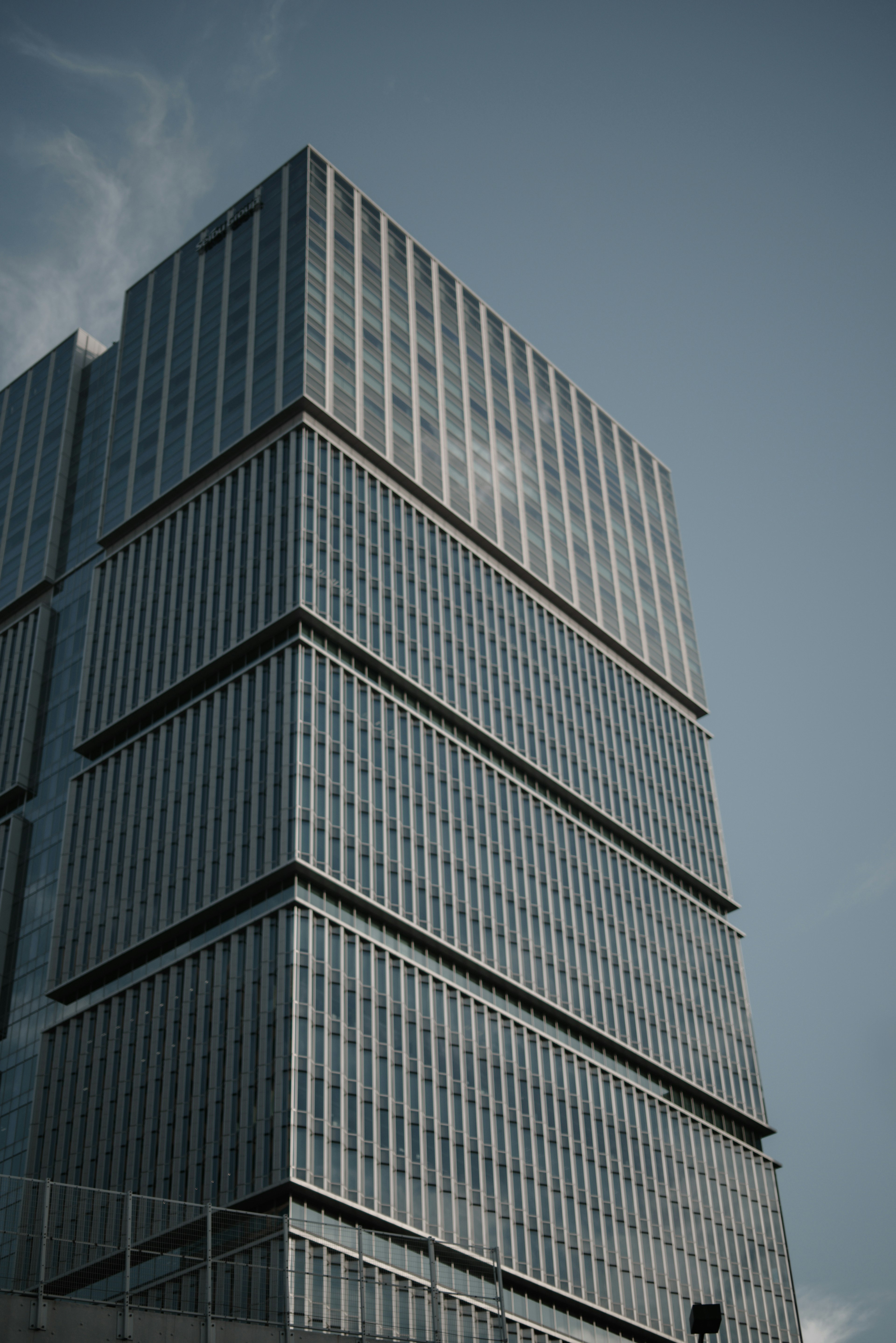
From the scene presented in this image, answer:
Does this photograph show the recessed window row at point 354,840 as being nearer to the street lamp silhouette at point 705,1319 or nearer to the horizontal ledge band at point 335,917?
the horizontal ledge band at point 335,917

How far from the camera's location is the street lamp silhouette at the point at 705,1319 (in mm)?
31922

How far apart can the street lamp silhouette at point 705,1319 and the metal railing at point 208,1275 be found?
10489 mm

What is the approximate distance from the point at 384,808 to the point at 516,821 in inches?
594

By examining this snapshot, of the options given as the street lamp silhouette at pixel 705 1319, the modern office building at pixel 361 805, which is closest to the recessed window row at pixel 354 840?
the modern office building at pixel 361 805

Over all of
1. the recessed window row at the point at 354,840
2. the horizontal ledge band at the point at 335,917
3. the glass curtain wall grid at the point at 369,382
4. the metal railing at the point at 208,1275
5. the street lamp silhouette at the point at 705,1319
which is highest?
the glass curtain wall grid at the point at 369,382

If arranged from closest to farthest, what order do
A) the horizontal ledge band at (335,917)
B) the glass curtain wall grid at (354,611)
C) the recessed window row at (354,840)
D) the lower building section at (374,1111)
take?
1. the lower building section at (374,1111)
2. the horizontal ledge band at (335,917)
3. the recessed window row at (354,840)
4. the glass curtain wall grid at (354,611)

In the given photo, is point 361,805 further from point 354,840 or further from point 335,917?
point 335,917

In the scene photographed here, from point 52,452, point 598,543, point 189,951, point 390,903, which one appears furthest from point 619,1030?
point 52,452

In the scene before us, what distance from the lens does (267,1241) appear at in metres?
48.4

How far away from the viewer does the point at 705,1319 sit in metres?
32.3

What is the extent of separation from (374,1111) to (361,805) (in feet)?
60.9

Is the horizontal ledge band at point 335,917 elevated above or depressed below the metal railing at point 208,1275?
above

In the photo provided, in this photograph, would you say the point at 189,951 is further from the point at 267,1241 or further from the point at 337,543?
the point at 267,1241

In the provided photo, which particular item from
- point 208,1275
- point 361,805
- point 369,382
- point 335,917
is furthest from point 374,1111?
point 369,382
